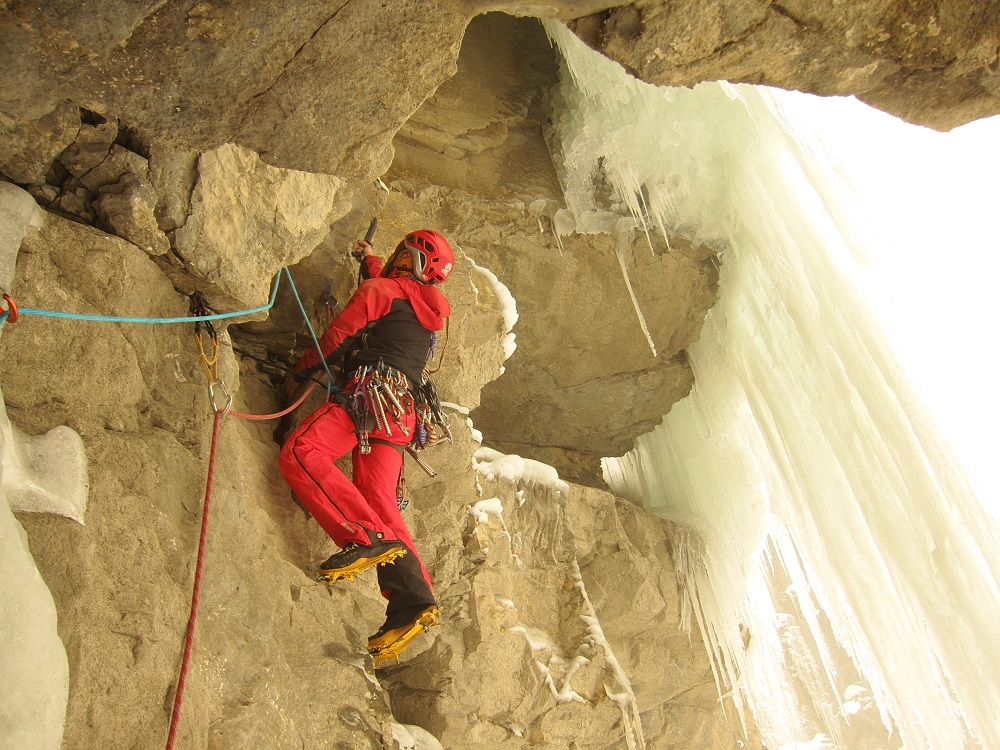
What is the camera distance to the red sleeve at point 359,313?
3.21 metres

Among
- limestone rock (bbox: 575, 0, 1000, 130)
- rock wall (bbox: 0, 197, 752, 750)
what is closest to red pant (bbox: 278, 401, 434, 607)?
rock wall (bbox: 0, 197, 752, 750)

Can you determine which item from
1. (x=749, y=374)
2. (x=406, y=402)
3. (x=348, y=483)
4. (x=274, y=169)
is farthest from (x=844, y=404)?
(x=274, y=169)

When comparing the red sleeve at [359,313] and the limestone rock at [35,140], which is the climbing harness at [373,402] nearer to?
the red sleeve at [359,313]

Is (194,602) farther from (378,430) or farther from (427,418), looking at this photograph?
(427,418)

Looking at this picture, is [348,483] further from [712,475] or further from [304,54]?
[712,475]

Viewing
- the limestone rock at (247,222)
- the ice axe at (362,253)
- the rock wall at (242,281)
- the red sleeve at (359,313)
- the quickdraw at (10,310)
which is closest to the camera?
the quickdraw at (10,310)

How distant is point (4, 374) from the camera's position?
1.85 metres

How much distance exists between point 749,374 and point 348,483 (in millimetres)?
3433

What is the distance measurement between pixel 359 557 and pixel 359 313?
3.46ft

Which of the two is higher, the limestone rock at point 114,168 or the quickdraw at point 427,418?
the limestone rock at point 114,168

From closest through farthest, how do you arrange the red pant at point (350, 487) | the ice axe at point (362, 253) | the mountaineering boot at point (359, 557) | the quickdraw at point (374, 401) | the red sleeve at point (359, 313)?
the mountaineering boot at point (359, 557) → the red pant at point (350, 487) → the quickdraw at point (374, 401) → the red sleeve at point (359, 313) → the ice axe at point (362, 253)

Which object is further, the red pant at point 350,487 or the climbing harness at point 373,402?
the climbing harness at point 373,402

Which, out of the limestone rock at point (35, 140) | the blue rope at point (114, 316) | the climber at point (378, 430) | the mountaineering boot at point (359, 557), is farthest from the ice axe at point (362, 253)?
the limestone rock at point (35, 140)

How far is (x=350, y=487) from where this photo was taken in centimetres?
281
